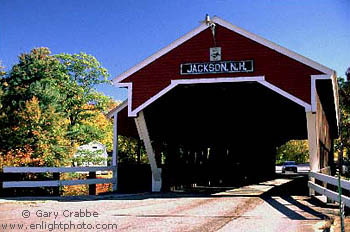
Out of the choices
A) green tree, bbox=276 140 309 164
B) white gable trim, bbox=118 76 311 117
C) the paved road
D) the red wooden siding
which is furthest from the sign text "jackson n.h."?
green tree, bbox=276 140 309 164

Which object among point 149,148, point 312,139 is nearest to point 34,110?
point 149,148

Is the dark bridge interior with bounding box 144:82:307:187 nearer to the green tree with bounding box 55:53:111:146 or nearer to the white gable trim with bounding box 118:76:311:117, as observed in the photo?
the white gable trim with bounding box 118:76:311:117

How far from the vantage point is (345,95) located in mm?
33469

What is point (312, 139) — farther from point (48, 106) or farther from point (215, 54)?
point (48, 106)

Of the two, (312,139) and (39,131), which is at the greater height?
(39,131)

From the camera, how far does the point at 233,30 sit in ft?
44.8

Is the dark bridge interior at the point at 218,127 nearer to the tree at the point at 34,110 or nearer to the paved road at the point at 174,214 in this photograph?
the paved road at the point at 174,214

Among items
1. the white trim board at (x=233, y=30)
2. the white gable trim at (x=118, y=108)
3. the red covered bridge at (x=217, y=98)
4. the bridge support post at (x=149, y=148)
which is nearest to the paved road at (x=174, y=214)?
the bridge support post at (x=149, y=148)

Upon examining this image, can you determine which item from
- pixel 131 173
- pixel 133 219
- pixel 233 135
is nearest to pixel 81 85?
pixel 233 135

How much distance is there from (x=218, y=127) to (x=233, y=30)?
9.03 meters

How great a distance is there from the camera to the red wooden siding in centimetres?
1305

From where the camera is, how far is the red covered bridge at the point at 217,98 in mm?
13219

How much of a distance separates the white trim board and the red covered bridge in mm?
32
